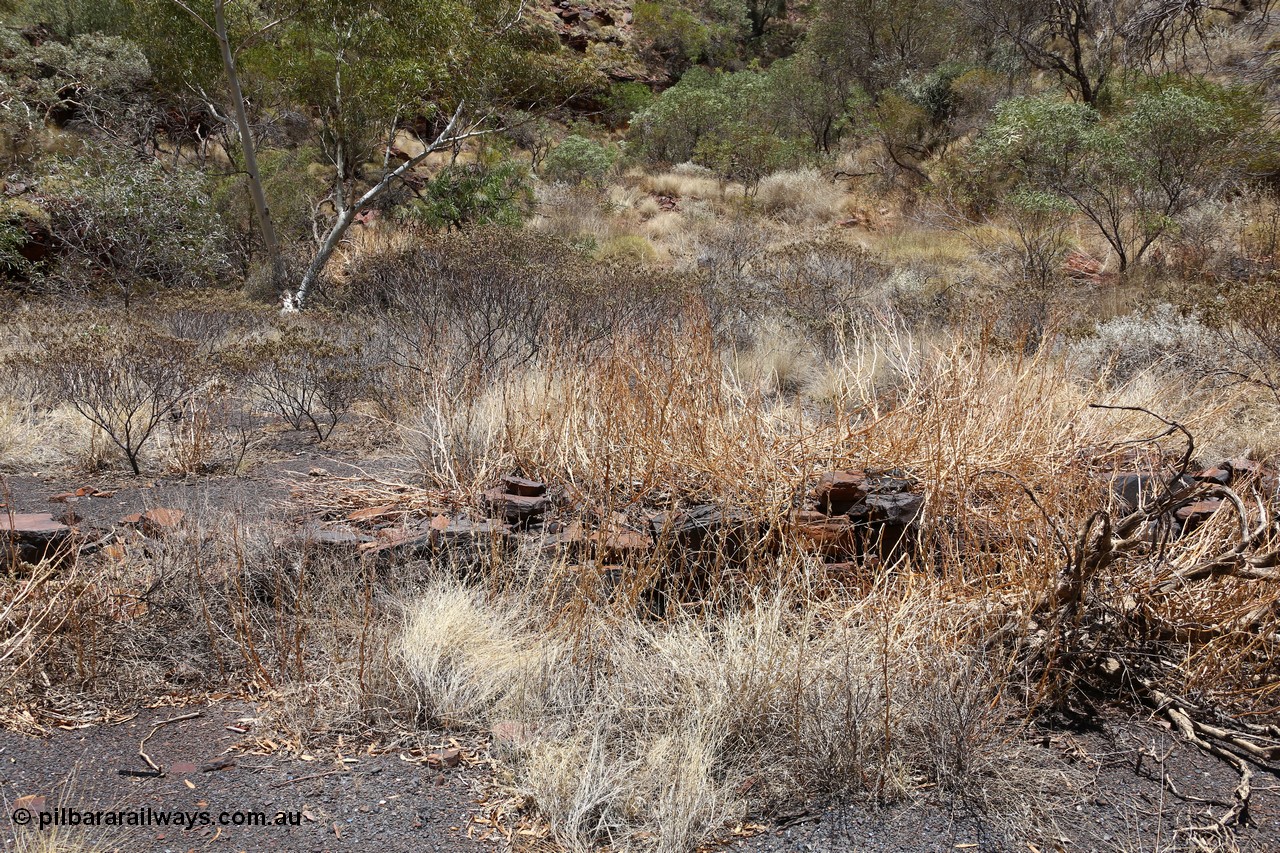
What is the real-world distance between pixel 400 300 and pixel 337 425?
123 inches

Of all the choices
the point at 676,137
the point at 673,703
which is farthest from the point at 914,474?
the point at 676,137

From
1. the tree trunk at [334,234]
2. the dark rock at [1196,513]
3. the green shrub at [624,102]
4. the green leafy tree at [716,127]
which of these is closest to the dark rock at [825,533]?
the dark rock at [1196,513]

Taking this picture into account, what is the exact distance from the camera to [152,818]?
7.14ft

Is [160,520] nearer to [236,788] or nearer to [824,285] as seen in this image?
[236,788]

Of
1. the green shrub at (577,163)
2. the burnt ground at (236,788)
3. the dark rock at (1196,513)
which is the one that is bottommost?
the burnt ground at (236,788)

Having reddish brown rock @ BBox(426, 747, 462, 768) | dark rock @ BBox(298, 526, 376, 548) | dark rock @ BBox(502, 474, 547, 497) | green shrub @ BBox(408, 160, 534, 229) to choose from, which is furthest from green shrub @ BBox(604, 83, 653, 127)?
reddish brown rock @ BBox(426, 747, 462, 768)

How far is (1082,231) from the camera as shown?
42.3 feet

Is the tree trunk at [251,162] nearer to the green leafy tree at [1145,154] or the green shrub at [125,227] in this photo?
the green shrub at [125,227]

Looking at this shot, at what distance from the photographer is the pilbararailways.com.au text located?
2096 millimetres

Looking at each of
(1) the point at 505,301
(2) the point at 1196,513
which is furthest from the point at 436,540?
(1) the point at 505,301

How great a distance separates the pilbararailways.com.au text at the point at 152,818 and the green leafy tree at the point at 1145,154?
11383 mm

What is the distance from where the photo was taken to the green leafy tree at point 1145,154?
420 inches

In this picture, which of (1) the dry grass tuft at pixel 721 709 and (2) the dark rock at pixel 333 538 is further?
(2) the dark rock at pixel 333 538

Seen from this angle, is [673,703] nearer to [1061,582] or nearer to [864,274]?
[1061,582]
